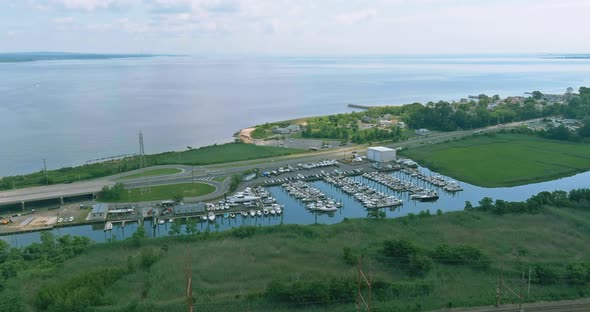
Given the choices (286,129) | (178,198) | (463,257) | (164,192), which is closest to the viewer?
(463,257)

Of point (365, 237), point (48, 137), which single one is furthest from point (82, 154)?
point (365, 237)

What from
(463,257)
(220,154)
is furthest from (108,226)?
(463,257)

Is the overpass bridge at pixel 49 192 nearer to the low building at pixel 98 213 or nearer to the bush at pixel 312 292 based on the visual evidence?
the low building at pixel 98 213

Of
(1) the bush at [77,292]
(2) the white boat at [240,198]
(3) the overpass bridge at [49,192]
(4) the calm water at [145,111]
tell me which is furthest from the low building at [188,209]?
(4) the calm water at [145,111]

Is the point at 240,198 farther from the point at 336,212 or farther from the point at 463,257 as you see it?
the point at 463,257

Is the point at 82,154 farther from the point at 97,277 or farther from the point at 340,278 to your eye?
the point at 340,278

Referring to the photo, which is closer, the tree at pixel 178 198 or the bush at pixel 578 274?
the bush at pixel 578 274
